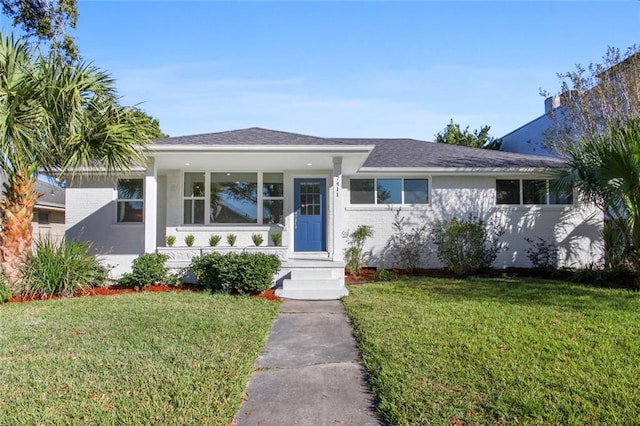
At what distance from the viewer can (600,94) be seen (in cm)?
1309

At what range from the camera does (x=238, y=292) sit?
27.3 ft

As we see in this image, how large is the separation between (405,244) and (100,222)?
9.51 m

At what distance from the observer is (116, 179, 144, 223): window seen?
12.3 m

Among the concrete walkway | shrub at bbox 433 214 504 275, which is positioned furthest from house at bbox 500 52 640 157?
the concrete walkway

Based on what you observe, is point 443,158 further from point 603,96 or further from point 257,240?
point 257,240

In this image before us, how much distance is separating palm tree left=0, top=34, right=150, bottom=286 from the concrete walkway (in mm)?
5480

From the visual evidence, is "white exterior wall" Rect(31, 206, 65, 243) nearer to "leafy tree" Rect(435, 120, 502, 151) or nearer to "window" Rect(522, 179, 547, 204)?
"window" Rect(522, 179, 547, 204)

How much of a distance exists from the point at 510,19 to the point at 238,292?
28.9ft

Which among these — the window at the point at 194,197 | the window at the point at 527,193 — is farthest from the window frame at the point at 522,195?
the window at the point at 194,197

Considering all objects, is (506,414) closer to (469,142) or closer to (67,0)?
(67,0)

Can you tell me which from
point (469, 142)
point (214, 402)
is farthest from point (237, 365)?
point (469, 142)

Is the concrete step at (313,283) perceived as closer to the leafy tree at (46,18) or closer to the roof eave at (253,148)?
the roof eave at (253,148)

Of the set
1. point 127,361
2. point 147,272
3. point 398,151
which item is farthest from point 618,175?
point 147,272

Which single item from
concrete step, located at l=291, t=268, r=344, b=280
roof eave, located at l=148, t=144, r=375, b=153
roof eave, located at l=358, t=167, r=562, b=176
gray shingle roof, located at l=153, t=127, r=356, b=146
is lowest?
concrete step, located at l=291, t=268, r=344, b=280
